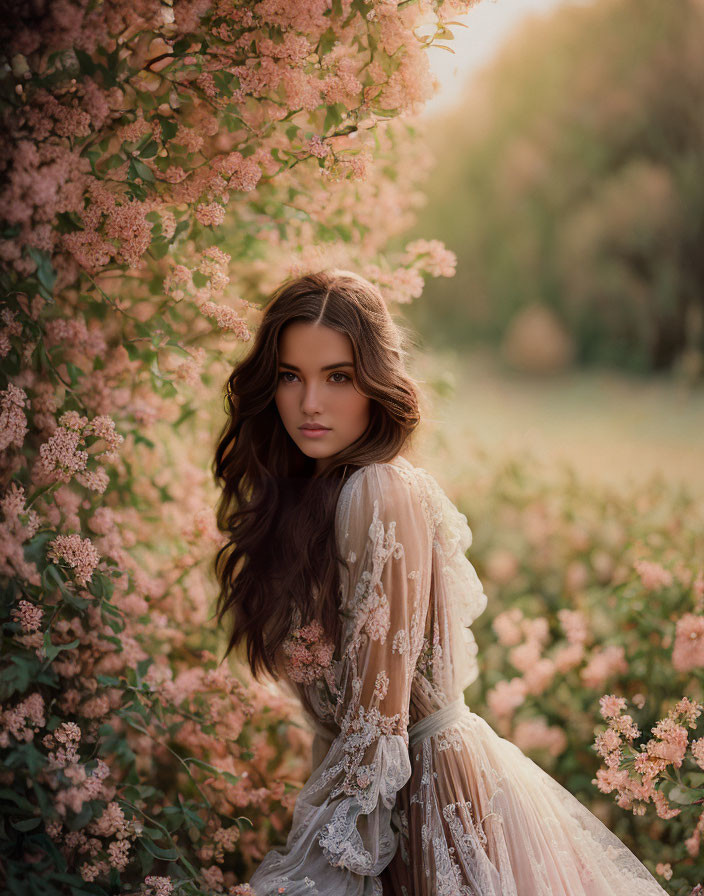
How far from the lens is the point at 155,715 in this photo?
1.89 metres

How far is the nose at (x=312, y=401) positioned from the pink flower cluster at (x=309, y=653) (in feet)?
1.48

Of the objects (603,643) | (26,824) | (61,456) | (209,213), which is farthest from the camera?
(603,643)

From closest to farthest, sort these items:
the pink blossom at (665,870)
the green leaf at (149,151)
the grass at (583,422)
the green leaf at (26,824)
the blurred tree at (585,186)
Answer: the green leaf at (26,824) → the green leaf at (149,151) → the pink blossom at (665,870) → the grass at (583,422) → the blurred tree at (585,186)

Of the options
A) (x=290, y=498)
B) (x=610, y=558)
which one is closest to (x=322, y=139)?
(x=290, y=498)

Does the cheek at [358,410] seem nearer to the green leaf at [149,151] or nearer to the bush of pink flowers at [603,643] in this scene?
the green leaf at [149,151]

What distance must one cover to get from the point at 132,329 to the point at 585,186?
25.6 feet

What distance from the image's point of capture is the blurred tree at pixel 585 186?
8.04m

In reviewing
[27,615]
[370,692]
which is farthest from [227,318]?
[370,692]

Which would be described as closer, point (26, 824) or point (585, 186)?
point (26, 824)

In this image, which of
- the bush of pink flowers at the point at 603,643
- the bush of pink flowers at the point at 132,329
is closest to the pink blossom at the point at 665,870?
the bush of pink flowers at the point at 603,643

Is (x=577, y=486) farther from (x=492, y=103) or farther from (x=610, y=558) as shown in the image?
(x=492, y=103)

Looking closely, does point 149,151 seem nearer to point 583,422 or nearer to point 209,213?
point 209,213

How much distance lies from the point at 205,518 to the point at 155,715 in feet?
1.77

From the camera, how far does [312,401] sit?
5.47 ft
